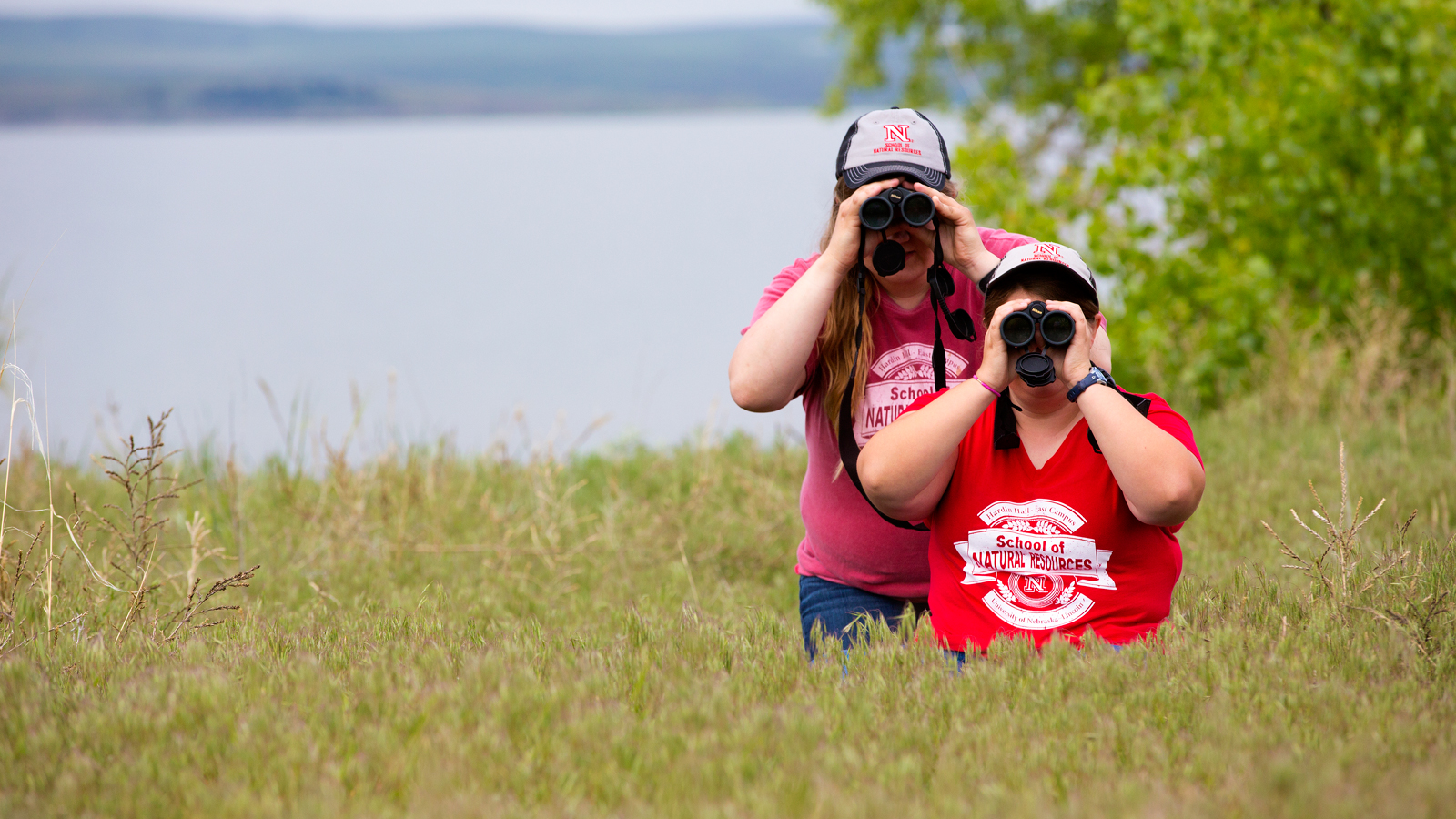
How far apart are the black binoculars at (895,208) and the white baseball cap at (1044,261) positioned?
261 mm

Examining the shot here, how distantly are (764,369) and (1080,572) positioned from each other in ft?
3.28

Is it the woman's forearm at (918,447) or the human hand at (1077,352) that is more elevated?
the human hand at (1077,352)

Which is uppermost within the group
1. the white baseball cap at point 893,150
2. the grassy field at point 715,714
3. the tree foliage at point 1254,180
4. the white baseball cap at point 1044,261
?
the tree foliage at point 1254,180

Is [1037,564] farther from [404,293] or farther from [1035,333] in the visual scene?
[404,293]

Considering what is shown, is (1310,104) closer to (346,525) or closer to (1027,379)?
(1027,379)

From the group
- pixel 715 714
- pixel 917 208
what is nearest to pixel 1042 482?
pixel 917 208

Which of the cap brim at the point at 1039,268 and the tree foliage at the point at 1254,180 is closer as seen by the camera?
the cap brim at the point at 1039,268

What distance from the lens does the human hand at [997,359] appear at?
267 centimetres

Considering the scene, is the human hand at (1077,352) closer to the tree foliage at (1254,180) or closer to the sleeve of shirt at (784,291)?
the sleeve of shirt at (784,291)

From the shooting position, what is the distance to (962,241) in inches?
123

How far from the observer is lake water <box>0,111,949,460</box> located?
7.68 meters

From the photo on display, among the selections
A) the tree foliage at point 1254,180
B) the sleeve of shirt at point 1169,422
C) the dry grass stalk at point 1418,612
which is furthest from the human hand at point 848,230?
the tree foliage at point 1254,180

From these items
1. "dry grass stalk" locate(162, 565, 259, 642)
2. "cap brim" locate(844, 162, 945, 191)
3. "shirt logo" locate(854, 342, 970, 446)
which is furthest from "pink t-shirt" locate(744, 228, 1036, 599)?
"dry grass stalk" locate(162, 565, 259, 642)

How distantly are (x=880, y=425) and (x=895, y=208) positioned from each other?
69cm
